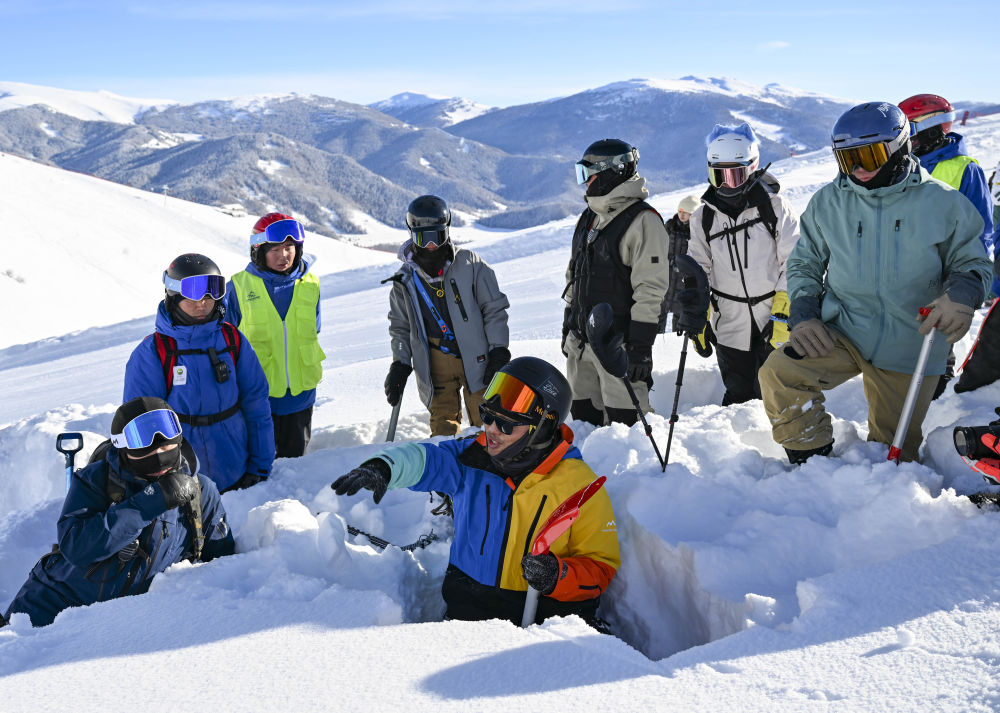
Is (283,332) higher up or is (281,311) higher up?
(281,311)

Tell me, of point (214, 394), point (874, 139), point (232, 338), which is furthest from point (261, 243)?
point (874, 139)

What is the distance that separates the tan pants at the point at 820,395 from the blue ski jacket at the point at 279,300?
299cm

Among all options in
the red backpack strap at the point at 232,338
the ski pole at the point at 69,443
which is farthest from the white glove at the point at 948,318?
the ski pole at the point at 69,443

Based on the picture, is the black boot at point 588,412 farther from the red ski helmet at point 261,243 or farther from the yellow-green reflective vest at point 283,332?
the red ski helmet at point 261,243

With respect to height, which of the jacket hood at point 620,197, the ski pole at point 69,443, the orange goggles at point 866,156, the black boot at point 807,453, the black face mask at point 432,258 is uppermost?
the orange goggles at point 866,156

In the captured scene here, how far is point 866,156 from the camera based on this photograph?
9.98 ft

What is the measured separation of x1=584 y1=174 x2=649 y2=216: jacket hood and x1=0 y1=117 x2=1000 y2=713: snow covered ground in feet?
3.98

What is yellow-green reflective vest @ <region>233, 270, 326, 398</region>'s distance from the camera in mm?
4887

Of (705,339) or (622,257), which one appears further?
(705,339)

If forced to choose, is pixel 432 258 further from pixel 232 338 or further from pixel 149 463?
pixel 149 463

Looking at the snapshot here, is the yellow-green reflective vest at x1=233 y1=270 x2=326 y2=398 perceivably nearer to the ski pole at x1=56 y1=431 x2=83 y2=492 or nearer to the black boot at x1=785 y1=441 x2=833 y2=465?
the ski pole at x1=56 y1=431 x2=83 y2=492

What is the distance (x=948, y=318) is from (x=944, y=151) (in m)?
2.34

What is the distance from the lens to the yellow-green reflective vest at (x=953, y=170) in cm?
450

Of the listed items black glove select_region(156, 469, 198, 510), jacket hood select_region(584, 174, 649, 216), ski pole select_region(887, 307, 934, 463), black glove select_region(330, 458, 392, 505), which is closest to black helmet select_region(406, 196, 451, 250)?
jacket hood select_region(584, 174, 649, 216)
